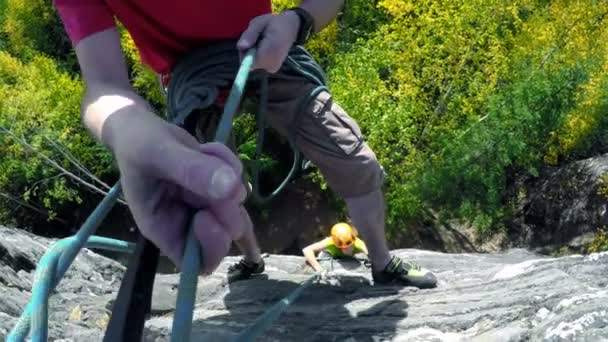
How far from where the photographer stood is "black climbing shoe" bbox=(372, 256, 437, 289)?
1.65 meters

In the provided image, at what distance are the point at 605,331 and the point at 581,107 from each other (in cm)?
456

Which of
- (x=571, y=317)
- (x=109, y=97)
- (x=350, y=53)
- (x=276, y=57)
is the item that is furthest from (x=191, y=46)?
(x=350, y=53)

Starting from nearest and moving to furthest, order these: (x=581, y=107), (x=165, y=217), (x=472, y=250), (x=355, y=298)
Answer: (x=165, y=217)
(x=355, y=298)
(x=581, y=107)
(x=472, y=250)

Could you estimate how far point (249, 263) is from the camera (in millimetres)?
1828

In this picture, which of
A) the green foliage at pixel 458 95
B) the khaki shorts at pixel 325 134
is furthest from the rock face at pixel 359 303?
the green foliage at pixel 458 95

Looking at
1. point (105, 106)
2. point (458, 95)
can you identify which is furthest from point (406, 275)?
point (458, 95)

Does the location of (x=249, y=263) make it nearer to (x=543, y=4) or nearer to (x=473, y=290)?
(x=473, y=290)

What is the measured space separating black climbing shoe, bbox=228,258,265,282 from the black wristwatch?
0.72 meters

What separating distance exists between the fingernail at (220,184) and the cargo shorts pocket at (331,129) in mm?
942

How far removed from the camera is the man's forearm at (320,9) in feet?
4.01

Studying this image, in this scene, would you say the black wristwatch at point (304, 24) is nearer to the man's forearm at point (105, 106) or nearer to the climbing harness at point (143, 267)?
the climbing harness at point (143, 267)

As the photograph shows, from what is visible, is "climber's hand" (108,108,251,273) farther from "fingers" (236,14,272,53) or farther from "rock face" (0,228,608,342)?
"rock face" (0,228,608,342)

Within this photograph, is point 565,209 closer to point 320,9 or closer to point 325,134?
point 325,134

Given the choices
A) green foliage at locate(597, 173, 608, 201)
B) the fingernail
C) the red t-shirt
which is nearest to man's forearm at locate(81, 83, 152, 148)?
the fingernail
